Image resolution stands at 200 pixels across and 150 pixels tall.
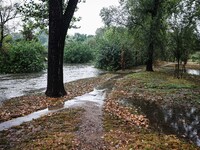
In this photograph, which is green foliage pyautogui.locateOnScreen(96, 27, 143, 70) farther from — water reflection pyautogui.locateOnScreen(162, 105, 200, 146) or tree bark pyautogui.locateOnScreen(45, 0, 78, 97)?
water reflection pyautogui.locateOnScreen(162, 105, 200, 146)

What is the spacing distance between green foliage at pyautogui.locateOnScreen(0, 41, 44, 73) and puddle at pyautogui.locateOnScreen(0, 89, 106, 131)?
43.6 ft

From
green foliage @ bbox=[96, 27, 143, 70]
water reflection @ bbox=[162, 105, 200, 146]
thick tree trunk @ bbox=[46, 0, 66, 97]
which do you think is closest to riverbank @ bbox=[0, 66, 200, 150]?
water reflection @ bbox=[162, 105, 200, 146]

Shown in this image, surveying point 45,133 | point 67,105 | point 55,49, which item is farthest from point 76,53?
point 45,133

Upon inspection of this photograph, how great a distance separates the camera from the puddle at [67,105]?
7250 millimetres

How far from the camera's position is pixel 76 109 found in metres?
8.54

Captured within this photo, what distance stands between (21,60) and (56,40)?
14560mm

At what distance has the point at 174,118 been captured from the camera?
8.34m

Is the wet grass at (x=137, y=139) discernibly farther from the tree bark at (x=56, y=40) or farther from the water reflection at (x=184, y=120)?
the tree bark at (x=56, y=40)

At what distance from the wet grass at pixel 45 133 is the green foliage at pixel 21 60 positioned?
1697 cm

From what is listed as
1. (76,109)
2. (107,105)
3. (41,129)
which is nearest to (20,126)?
(41,129)

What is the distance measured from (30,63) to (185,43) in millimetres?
14417

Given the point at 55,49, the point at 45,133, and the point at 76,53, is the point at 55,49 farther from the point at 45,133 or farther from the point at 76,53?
the point at 76,53

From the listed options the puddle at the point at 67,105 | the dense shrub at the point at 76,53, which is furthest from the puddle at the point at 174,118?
the dense shrub at the point at 76,53

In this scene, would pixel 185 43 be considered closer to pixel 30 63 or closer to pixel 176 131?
pixel 176 131
